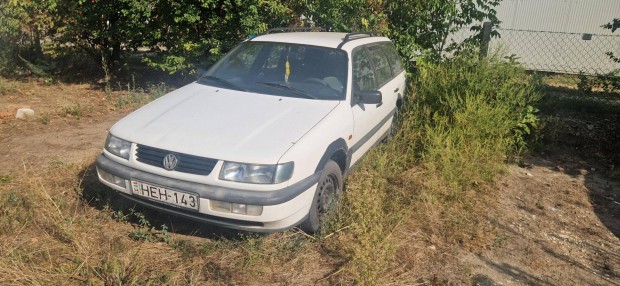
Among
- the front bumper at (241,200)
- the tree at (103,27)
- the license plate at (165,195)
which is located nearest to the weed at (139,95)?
the tree at (103,27)

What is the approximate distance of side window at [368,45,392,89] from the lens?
4668 millimetres

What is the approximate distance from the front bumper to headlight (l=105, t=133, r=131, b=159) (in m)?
0.09

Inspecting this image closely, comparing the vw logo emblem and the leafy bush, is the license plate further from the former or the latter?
the leafy bush

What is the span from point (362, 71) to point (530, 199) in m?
2.11

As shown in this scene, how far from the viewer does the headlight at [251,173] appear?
9.50ft

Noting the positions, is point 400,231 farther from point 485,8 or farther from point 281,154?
point 485,8

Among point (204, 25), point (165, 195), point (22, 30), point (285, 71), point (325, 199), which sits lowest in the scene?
point (325, 199)

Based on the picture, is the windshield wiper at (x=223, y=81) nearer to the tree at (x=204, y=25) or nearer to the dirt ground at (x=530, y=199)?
the dirt ground at (x=530, y=199)

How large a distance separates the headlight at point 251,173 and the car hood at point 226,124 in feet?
0.15

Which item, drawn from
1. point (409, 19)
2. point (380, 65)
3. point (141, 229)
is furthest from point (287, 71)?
point (409, 19)

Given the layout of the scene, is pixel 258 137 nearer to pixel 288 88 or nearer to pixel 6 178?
pixel 288 88

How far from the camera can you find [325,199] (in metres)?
3.53

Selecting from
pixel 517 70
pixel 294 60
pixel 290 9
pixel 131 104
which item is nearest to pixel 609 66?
pixel 517 70

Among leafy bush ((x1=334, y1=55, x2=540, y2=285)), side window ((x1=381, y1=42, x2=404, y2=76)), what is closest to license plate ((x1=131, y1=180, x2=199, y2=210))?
leafy bush ((x1=334, y1=55, x2=540, y2=285))
